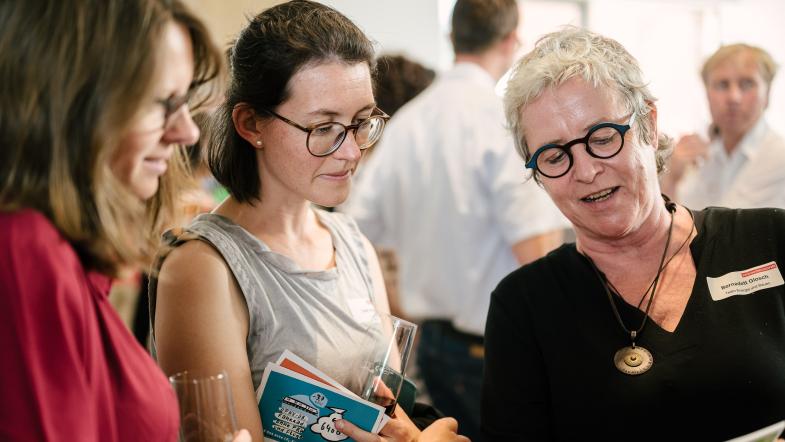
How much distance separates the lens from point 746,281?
5.65 ft

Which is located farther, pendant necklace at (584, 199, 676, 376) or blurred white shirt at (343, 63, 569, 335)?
blurred white shirt at (343, 63, 569, 335)

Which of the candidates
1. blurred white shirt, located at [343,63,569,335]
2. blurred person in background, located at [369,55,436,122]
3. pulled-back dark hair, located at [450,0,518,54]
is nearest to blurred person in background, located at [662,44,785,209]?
blurred white shirt, located at [343,63,569,335]

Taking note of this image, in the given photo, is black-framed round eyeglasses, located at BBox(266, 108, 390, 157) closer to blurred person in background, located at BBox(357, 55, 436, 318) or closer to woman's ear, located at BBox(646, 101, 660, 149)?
woman's ear, located at BBox(646, 101, 660, 149)

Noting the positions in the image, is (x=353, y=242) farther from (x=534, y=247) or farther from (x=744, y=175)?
(x=744, y=175)

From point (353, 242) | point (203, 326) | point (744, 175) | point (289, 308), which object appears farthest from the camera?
point (744, 175)

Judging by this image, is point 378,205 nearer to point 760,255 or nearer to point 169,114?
point 760,255

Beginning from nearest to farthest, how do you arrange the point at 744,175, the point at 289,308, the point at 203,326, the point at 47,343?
the point at 47,343
the point at 203,326
the point at 289,308
the point at 744,175

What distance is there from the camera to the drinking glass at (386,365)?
5.24ft

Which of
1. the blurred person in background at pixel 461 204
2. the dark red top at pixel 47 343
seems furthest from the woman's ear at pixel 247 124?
the blurred person in background at pixel 461 204

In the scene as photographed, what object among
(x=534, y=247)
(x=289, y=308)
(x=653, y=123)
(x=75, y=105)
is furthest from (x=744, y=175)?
(x=75, y=105)

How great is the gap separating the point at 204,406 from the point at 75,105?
0.51m

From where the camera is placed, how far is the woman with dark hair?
1537 millimetres

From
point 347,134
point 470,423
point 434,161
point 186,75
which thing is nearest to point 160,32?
point 186,75

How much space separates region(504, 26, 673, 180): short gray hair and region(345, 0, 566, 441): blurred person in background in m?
1.02
